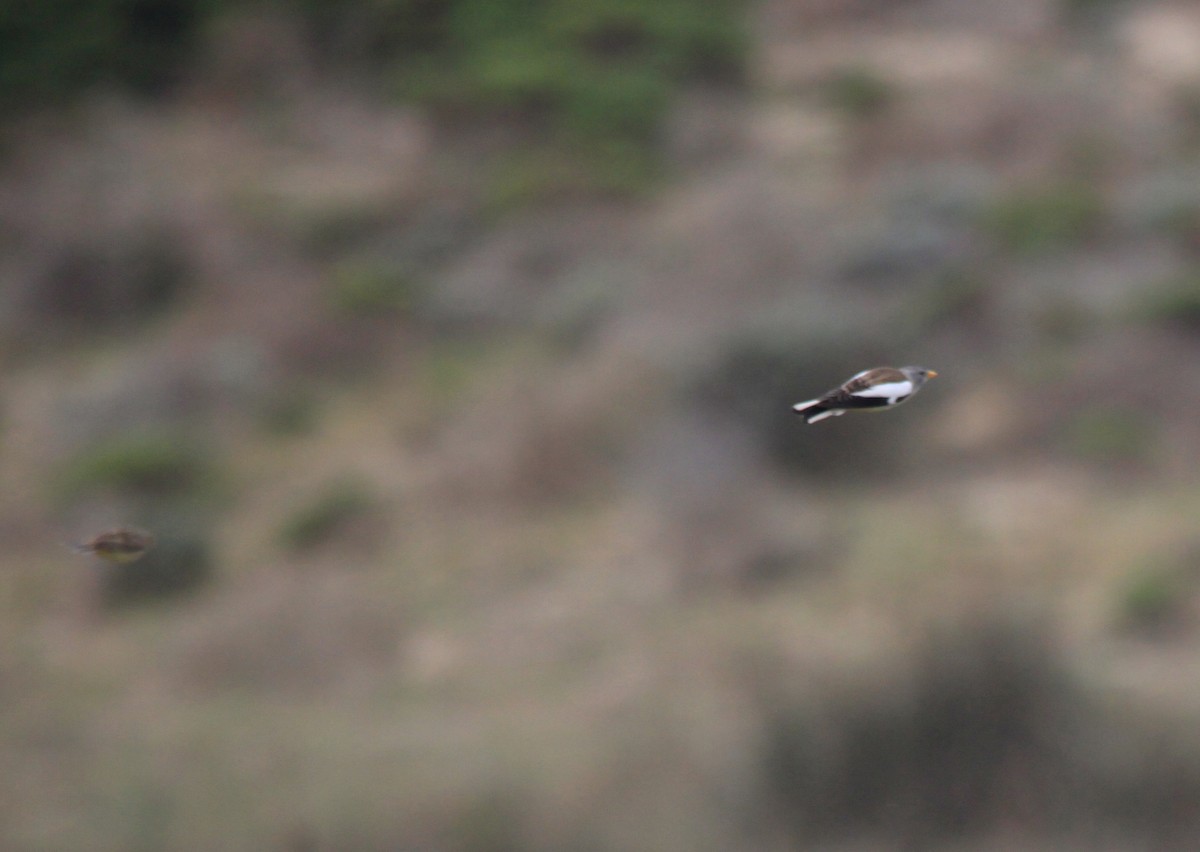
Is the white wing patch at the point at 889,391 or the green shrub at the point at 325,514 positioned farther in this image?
the green shrub at the point at 325,514

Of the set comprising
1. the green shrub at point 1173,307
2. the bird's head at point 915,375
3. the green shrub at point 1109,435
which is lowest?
the green shrub at point 1109,435

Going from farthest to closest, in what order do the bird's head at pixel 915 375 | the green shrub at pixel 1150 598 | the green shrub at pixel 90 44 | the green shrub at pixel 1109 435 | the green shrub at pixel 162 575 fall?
1. the green shrub at pixel 90 44
2. the green shrub at pixel 1109 435
3. the green shrub at pixel 162 575
4. the green shrub at pixel 1150 598
5. the bird's head at pixel 915 375

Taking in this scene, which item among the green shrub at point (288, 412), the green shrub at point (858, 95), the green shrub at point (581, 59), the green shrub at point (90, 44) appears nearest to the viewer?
the green shrub at point (288, 412)

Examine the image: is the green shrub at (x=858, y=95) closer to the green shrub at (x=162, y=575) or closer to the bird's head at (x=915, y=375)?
the green shrub at (x=162, y=575)

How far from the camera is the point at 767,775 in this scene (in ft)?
24.5

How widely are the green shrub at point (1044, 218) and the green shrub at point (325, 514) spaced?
803cm

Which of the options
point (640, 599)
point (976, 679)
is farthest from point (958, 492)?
point (976, 679)

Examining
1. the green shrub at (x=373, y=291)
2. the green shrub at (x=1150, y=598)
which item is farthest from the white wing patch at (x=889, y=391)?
the green shrub at (x=373, y=291)

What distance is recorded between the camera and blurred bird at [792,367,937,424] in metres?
1.59

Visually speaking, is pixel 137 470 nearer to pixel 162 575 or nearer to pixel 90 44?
pixel 162 575

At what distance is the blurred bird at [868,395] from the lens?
1587 mm

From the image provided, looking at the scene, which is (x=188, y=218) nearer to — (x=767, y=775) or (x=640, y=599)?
(x=640, y=599)

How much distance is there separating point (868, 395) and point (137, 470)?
13394 millimetres

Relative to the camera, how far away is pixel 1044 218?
18266mm
